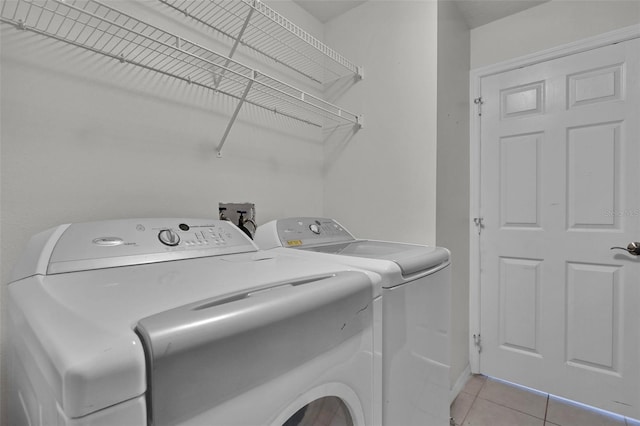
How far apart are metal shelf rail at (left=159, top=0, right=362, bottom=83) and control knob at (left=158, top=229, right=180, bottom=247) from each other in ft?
3.07

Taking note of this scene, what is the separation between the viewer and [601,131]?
1797 mm

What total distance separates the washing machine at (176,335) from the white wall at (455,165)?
1.23 metres

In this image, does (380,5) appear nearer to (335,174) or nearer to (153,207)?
(335,174)

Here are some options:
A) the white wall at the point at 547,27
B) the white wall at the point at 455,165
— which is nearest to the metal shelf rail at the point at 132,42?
the white wall at the point at 455,165

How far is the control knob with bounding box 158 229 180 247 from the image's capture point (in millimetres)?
971

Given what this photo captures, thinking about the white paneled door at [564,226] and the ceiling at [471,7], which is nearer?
the white paneled door at [564,226]

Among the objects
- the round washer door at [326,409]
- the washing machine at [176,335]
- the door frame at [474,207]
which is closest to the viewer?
the washing machine at [176,335]

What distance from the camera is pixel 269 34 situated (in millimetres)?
1730

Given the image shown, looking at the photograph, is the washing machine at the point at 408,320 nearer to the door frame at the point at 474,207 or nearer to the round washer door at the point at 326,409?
the round washer door at the point at 326,409

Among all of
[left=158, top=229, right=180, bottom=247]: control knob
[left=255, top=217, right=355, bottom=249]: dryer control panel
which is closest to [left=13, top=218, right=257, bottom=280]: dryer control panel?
[left=158, top=229, right=180, bottom=247]: control knob

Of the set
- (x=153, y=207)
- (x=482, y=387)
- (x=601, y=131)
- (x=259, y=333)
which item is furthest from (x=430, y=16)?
(x=482, y=387)

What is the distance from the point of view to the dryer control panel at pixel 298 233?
4.45 ft

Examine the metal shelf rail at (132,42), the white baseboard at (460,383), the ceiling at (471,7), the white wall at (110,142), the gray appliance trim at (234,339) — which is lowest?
the white baseboard at (460,383)

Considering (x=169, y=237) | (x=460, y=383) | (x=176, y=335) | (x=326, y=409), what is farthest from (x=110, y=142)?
(x=460, y=383)
